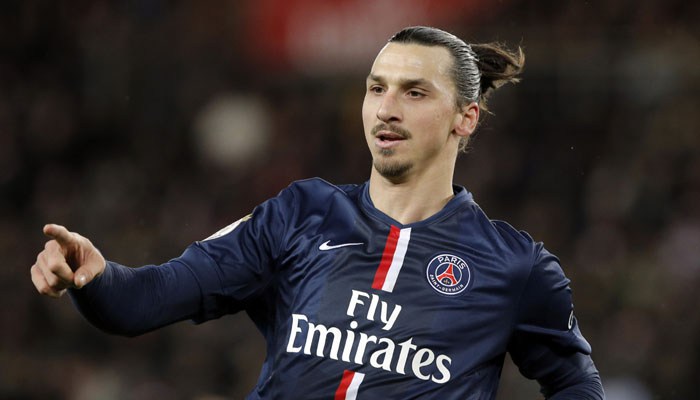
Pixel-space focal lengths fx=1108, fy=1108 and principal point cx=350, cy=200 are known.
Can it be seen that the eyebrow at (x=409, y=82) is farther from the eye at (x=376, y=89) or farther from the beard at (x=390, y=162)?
the beard at (x=390, y=162)

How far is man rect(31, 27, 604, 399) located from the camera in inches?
124

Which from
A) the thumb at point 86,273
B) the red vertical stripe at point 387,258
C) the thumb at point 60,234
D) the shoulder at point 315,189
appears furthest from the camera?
the shoulder at point 315,189

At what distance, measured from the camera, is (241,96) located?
436 inches

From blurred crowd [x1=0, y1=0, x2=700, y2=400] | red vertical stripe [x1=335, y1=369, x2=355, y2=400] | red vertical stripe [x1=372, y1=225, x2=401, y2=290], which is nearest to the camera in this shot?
red vertical stripe [x1=335, y1=369, x2=355, y2=400]

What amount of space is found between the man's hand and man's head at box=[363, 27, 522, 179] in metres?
0.98

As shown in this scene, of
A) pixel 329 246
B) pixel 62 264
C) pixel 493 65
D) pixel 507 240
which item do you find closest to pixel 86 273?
pixel 62 264

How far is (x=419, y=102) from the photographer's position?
336cm

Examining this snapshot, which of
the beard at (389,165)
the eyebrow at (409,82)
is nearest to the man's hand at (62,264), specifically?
the beard at (389,165)

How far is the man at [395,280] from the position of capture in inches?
124

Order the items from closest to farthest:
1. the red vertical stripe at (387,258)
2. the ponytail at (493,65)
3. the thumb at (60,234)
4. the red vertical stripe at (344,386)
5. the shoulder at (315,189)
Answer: the thumb at (60,234), the red vertical stripe at (344,386), the red vertical stripe at (387,258), the shoulder at (315,189), the ponytail at (493,65)

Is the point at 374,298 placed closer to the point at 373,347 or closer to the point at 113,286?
the point at 373,347

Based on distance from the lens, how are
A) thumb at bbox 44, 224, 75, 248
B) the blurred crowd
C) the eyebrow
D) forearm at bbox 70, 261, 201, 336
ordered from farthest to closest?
the blurred crowd
the eyebrow
forearm at bbox 70, 261, 201, 336
thumb at bbox 44, 224, 75, 248

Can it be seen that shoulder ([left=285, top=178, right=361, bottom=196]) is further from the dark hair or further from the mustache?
the dark hair

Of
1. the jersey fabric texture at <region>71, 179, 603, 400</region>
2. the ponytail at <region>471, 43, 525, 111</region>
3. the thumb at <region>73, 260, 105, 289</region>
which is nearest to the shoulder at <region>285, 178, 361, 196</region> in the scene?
the jersey fabric texture at <region>71, 179, 603, 400</region>
